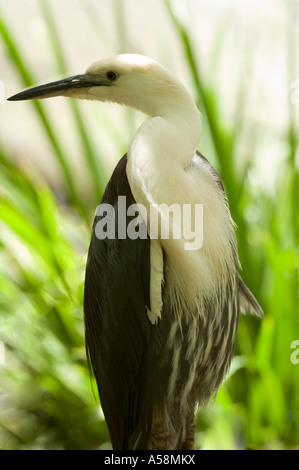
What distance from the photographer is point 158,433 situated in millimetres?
759

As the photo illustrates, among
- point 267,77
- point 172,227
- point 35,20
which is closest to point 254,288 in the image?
point 172,227

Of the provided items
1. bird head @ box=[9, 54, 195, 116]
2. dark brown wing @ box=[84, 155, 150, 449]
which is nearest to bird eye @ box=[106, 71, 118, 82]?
bird head @ box=[9, 54, 195, 116]

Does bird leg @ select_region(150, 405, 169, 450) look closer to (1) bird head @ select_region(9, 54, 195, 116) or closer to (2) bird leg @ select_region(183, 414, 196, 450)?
(2) bird leg @ select_region(183, 414, 196, 450)

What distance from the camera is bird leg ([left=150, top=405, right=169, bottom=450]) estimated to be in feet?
2.48

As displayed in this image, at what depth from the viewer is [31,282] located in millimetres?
1190

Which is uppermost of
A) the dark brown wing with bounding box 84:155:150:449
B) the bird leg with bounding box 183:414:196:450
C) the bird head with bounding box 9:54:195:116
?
the bird head with bounding box 9:54:195:116

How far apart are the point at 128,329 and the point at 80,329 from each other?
0.53 m

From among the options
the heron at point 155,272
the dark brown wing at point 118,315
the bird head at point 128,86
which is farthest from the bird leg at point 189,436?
the bird head at point 128,86

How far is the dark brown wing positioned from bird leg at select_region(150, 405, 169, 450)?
0.12ft

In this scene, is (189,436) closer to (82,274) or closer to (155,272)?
(155,272)

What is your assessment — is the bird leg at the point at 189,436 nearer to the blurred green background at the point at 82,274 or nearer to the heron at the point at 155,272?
the heron at the point at 155,272

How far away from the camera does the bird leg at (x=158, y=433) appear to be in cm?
75

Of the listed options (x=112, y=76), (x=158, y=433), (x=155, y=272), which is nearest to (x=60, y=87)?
(x=112, y=76)

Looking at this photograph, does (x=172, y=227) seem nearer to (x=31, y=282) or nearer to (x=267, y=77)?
(x=31, y=282)
